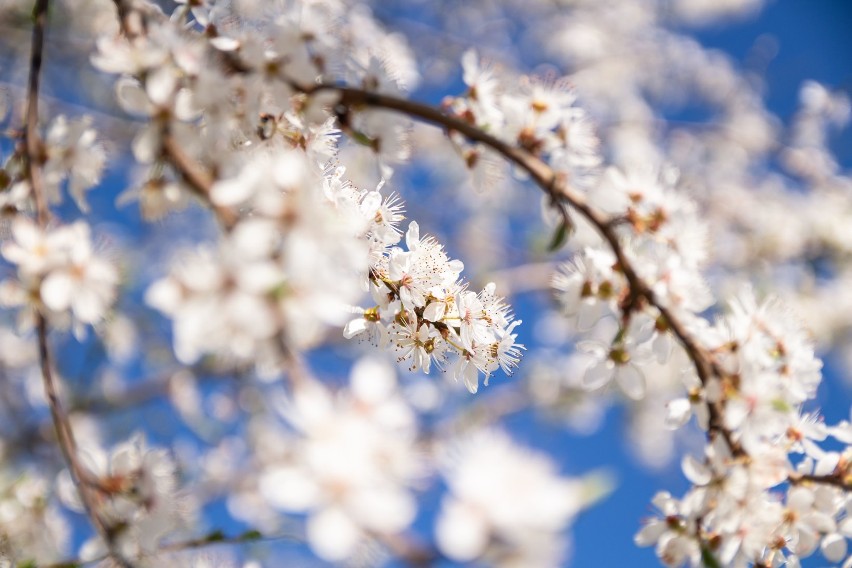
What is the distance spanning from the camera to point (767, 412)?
1060 mm

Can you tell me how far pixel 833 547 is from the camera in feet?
3.78

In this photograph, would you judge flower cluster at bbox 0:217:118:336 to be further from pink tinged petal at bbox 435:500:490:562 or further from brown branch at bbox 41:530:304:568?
pink tinged petal at bbox 435:500:490:562

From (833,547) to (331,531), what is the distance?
0.93 meters

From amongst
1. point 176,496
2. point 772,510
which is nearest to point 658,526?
point 772,510

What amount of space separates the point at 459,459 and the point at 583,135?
0.88m

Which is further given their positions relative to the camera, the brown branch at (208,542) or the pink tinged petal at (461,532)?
the brown branch at (208,542)

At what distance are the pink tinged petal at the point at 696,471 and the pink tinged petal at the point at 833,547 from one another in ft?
0.82

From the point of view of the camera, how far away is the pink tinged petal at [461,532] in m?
0.68

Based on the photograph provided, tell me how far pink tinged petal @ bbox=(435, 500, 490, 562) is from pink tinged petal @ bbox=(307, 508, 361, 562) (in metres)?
0.09

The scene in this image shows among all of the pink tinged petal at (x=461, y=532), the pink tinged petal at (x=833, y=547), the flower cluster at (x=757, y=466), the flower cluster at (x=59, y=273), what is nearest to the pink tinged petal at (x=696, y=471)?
the flower cluster at (x=757, y=466)

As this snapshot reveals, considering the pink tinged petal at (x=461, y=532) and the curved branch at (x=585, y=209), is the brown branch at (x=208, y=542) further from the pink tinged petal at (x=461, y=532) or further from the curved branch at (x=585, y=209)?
the curved branch at (x=585, y=209)

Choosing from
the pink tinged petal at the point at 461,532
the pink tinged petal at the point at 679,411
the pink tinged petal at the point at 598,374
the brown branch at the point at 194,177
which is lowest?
the brown branch at the point at 194,177

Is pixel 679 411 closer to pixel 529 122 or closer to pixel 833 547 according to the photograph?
pixel 833 547

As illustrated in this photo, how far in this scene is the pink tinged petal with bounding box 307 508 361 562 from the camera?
0.69 meters
